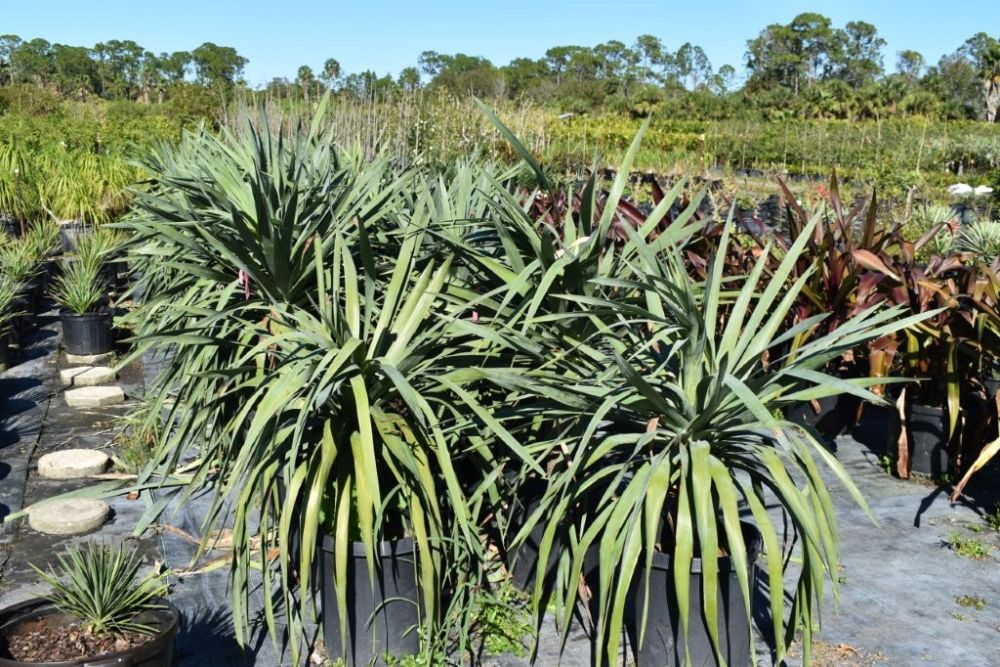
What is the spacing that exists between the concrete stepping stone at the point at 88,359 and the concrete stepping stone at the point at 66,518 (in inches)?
118

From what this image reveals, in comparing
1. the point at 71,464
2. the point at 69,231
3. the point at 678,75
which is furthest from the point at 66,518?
the point at 678,75

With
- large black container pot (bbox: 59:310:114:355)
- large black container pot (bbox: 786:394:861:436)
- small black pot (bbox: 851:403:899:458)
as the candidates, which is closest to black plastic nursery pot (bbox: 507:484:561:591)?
small black pot (bbox: 851:403:899:458)

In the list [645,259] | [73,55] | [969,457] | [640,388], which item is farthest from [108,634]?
[73,55]

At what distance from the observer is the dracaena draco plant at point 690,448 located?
2.21 metres

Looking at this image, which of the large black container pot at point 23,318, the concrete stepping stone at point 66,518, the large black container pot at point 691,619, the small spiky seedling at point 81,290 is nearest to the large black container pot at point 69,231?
the large black container pot at point 23,318

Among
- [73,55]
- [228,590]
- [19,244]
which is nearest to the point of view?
[228,590]

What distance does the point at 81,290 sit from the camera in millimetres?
6602

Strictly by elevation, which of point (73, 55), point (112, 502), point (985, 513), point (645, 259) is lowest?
point (985, 513)

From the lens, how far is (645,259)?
7.98ft

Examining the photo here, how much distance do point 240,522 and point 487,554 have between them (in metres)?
0.91

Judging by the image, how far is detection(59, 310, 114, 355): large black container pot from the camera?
658 centimetres

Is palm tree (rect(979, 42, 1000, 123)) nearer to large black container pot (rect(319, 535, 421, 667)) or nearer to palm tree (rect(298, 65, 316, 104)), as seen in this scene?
palm tree (rect(298, 65, 316, 104))

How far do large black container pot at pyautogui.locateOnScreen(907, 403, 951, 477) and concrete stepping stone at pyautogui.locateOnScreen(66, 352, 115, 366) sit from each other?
517 centimetres

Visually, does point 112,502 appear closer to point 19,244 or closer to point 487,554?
point 487,554
